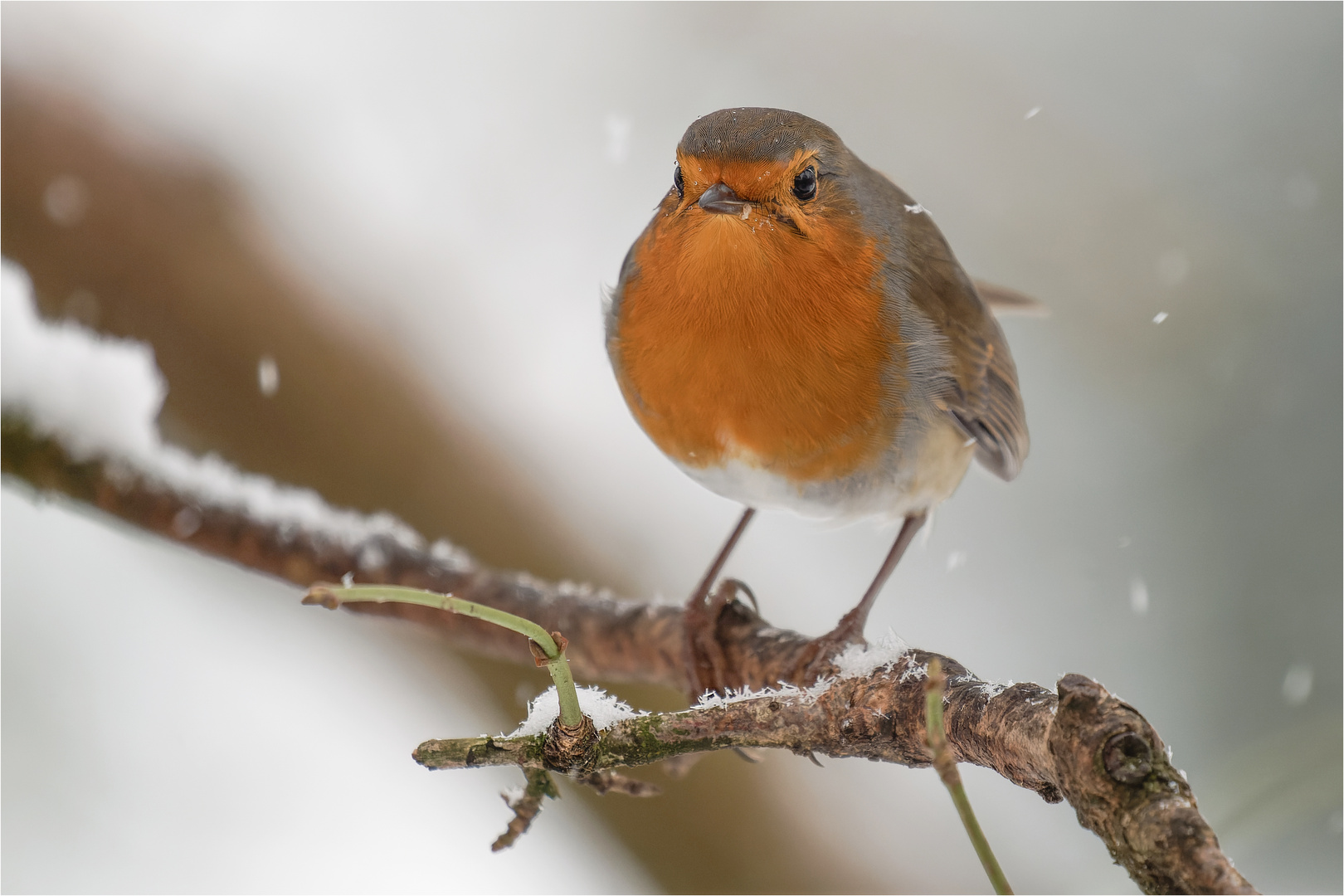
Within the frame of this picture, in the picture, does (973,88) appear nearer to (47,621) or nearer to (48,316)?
(48,316)

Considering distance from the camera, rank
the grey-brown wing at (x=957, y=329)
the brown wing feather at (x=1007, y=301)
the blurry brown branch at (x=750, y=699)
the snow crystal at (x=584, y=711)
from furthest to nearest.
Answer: the brown wing feather at (x=1007, y=301), the grey-brown wing at (x=957, y=329), the snow crystal at (x=584, y=711), the blurry brown branch at (x=750, y=699)

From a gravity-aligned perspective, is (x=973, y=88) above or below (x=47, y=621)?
above

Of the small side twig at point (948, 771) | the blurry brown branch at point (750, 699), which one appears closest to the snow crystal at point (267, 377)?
the blurry brown branch at point (750, 699)

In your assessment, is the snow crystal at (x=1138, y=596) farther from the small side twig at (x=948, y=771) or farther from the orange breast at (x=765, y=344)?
the small side twig at (x=948, y=771)

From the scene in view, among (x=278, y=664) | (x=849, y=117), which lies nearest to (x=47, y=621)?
(x=278, y=664)

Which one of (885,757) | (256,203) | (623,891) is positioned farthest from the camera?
(256,203)

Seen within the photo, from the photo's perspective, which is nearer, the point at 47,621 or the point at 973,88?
the point at 47,621
